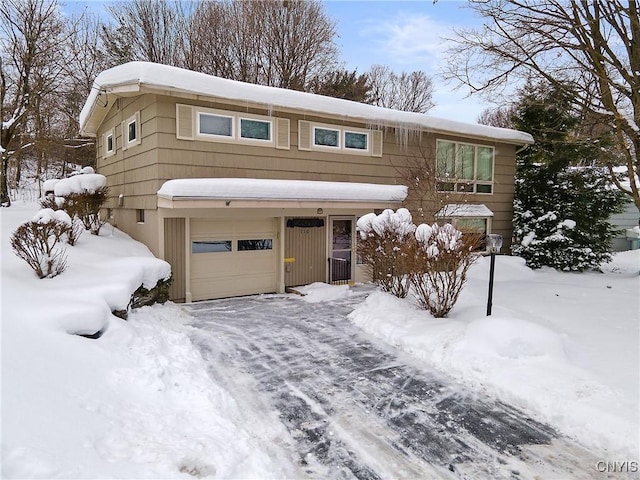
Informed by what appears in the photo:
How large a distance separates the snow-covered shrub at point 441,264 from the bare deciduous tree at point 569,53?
4.72 metres

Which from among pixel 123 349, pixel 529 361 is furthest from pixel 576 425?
pixel 123 349

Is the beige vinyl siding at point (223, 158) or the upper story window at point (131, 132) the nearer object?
the beige vinyl siding at point (223, 158)

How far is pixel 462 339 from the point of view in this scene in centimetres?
525

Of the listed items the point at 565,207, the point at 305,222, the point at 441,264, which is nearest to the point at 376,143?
the point at 305,222

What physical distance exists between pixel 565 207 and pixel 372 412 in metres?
11.2

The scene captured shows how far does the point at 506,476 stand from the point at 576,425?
1.13m

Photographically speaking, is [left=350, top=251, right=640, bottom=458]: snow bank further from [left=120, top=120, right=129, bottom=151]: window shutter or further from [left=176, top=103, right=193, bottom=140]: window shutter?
[left=120, top=120, right=129, bottom=151]: window shutter

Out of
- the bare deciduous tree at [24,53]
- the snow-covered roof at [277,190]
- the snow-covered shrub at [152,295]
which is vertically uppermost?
the bare deciduous tree at [24,53]

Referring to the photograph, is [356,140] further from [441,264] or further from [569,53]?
[441,264]

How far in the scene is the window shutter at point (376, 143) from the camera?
35.1 feet

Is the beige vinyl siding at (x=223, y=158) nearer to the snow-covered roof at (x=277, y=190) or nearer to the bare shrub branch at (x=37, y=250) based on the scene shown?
the snow-covered roof at (x=277, y=190)

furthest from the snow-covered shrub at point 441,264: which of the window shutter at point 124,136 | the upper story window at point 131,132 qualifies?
the window shutter at point 124,136

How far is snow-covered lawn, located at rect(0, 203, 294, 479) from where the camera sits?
251cm

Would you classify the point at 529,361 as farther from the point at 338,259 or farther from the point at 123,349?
the point at 338,259
